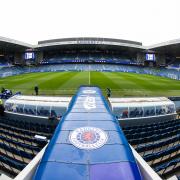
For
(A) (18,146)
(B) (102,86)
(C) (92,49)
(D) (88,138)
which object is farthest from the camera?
(C) (92,49)

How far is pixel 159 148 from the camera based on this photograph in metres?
9.50

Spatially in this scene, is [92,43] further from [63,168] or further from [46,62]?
[63,168]

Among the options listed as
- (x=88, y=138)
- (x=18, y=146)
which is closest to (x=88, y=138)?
(x=88, y=138)

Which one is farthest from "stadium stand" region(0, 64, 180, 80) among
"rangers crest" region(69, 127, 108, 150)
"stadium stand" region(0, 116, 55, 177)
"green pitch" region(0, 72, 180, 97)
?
"rangers crest" region(69, 127, 108, 150)

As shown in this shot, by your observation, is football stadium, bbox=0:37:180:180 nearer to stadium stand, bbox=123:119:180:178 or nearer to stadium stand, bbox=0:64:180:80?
stadium stand, bbox=123:119:180:178

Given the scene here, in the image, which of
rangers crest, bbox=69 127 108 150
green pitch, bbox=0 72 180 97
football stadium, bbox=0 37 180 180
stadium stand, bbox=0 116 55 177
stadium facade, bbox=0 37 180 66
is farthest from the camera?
stadium facade, bbox=0 37 180 66

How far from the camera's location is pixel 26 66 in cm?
7200

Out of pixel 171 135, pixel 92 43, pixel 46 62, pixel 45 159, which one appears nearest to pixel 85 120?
pixel 45 159

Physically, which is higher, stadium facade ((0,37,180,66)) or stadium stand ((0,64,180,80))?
stadium facade ((0,37,180,66))

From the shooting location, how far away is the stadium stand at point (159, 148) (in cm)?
747

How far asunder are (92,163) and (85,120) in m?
2.70

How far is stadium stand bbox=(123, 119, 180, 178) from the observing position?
747 centimetres

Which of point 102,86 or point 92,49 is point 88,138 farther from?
Answer: point 92,49

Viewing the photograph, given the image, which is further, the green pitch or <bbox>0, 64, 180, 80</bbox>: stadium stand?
<bbox>0, 64, 180, 80</bbox>: stadium stand
